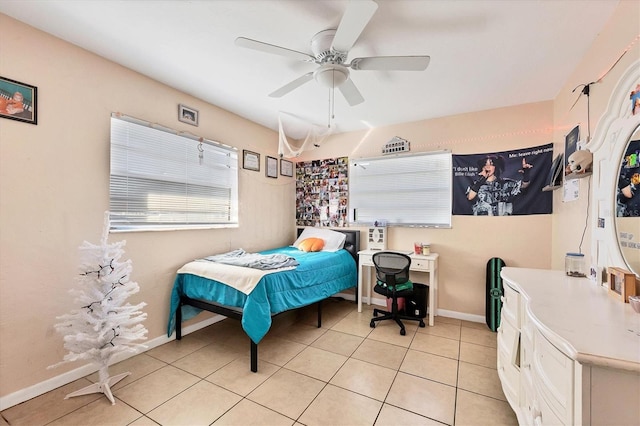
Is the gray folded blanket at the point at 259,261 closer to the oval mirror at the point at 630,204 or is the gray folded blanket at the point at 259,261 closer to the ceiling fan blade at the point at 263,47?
the ceiling fan blade at the point at 263,47

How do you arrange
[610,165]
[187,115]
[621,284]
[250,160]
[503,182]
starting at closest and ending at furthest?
1. [621,284]
2. [610,165]
3. [187,115]
4. [503,182]
5. [250,160]

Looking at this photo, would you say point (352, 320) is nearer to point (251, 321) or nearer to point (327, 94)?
point (251, 321)

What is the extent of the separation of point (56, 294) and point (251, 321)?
146cm

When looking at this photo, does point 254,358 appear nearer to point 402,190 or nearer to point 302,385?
point 302,385

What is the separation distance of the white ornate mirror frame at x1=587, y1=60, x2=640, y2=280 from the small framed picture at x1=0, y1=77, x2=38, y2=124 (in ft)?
12.3

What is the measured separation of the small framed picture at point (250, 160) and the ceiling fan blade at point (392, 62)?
217 centimetres

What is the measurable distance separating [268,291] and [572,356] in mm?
1978

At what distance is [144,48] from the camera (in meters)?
2.14

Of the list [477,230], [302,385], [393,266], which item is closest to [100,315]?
[302,385]

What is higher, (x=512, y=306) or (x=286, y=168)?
(x=286, y=168)

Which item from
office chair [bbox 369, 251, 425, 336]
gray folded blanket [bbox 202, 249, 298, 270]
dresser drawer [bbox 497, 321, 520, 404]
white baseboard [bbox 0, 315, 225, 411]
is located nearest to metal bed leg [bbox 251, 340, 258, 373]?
gray folded blanket [bbox 202, 249, 298, 270]

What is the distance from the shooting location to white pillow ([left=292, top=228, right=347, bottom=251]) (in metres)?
3.89

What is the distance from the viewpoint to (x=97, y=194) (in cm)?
226

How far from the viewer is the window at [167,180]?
2.41m
